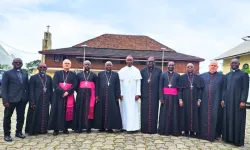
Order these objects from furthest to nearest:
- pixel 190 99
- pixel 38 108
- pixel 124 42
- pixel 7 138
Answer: pixel 124 42
pixel 190 99
pixel 38 108
pixel 7 138

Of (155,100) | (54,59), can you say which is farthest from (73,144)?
(54,59)

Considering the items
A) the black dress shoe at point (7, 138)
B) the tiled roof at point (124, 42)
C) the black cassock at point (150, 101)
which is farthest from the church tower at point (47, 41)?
the black dress shoe at point (7, 138)

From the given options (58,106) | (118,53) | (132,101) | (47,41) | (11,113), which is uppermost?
(47,41)

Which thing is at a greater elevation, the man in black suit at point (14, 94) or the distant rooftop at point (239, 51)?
the distant rooftop at point (239, 51)

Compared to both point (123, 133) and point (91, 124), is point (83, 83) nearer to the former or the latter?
point (91, 124)

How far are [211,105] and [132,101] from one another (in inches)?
75.4

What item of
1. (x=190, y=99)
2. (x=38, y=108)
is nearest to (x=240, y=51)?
(x=190, y=99)

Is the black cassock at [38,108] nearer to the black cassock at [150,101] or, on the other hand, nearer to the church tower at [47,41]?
the black cassock at [150,101]

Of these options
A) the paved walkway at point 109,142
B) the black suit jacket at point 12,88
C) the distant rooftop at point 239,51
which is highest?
the distant rooftop at point 239,51

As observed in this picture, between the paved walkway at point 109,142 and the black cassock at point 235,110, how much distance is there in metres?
0.23

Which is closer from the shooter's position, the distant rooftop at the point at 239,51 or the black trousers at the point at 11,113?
the black trousers at the point at 11,113

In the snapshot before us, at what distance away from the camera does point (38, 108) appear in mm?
5797

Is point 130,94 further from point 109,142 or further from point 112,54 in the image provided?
point 112,54

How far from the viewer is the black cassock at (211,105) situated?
573 cm
